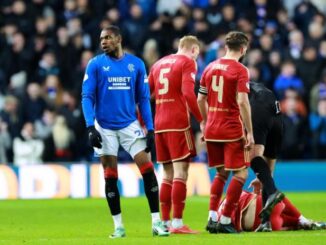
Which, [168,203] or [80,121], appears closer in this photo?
[168,203]

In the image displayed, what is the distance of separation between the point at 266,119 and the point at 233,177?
3.14 ft

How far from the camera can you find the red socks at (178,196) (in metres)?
14.1

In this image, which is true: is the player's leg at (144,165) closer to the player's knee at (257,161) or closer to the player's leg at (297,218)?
the player's knee at (257,161)

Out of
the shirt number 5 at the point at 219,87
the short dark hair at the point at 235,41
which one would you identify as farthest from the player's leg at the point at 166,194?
the short dark hair at the point at 235,41

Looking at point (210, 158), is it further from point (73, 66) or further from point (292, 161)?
point (73, 66)

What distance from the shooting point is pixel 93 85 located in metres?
13.3

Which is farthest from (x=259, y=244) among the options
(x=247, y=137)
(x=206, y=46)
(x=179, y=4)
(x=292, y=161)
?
(x=179, y=4)

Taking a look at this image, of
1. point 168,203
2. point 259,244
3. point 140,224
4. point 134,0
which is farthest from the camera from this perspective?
point 134,0

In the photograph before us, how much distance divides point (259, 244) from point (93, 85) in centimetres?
282

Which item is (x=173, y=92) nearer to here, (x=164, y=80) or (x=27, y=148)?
(x=164, y=80)

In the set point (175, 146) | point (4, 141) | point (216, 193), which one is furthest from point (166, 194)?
point (4, 141)

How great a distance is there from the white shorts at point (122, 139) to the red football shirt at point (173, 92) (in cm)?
106

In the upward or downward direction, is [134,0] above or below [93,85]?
above

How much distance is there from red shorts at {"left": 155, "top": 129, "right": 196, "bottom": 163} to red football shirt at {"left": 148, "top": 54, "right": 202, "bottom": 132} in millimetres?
75
